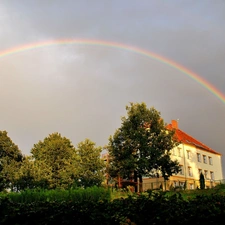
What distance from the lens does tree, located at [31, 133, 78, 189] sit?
37.9 m

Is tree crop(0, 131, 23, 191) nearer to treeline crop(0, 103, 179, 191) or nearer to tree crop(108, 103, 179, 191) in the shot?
treeline crop(0, 103, 179, 191)

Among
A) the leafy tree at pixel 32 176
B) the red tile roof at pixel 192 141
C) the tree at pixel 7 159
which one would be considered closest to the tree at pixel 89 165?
the leafy tree at pixel 32 176

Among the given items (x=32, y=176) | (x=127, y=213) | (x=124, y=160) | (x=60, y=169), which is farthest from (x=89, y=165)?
(x=127, y=213)

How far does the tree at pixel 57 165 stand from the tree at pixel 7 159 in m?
7.30

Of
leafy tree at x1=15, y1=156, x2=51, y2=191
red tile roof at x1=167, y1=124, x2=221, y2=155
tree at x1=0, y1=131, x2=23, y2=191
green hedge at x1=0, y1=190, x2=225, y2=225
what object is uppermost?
red tile roof at x1=167, y1=124, x2=221, y2=155

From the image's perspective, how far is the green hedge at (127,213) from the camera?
4.38 meters

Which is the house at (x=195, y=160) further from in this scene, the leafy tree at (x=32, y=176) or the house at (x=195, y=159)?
the leafy tree at (x=32, y=176)

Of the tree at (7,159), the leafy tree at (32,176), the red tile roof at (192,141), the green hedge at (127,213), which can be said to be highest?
the red tile roof at (192,141)

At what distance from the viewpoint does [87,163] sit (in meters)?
37.0

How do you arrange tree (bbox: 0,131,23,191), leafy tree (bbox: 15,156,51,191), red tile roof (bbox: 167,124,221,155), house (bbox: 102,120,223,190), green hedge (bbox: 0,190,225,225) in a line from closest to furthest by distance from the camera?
1. green hedge (bbox: 0,190,225,225)
2. leafy tree (bbox: 15,156,51,191)
3. tree (bbox: 0,131,23,191)
4. house (bbox: 102,120,223,190)
5. red tile roof (bbox: 167,124,221,155)

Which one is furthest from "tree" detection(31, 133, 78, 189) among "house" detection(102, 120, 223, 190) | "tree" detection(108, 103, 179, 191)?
"house" detection(102, 120, 223, 190)

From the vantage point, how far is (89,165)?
121 feet

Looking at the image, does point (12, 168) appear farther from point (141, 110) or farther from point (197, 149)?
point (197, 149)

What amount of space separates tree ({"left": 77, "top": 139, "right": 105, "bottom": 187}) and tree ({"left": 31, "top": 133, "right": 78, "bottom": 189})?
913 mm
